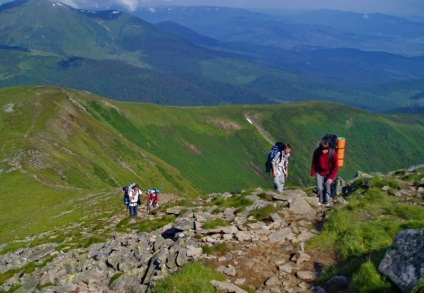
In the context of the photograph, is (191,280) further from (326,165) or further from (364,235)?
(326,165)

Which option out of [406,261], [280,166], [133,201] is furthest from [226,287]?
[133,201]

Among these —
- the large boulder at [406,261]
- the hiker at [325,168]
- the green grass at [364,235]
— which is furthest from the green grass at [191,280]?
the hiker at [325,168]

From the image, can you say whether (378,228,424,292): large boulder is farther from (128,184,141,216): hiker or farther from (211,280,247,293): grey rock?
(128,184,141,216): hiker

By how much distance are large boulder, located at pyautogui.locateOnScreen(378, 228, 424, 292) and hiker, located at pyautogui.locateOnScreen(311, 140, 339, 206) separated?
11.0m

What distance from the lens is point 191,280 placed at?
14.1m

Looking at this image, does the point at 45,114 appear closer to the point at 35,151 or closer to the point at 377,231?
the point at 35,151

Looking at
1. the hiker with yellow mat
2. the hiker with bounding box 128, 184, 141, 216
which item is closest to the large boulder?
the hiker with yellow mat

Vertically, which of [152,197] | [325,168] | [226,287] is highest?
[325,168]

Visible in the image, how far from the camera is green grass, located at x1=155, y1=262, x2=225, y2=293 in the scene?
540 inches

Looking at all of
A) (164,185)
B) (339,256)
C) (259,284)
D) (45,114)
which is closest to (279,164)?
(339,256)

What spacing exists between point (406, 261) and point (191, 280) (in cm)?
675

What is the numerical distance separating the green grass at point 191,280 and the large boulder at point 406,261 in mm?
5520

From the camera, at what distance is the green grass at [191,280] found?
13727 mm

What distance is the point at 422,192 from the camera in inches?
1070
